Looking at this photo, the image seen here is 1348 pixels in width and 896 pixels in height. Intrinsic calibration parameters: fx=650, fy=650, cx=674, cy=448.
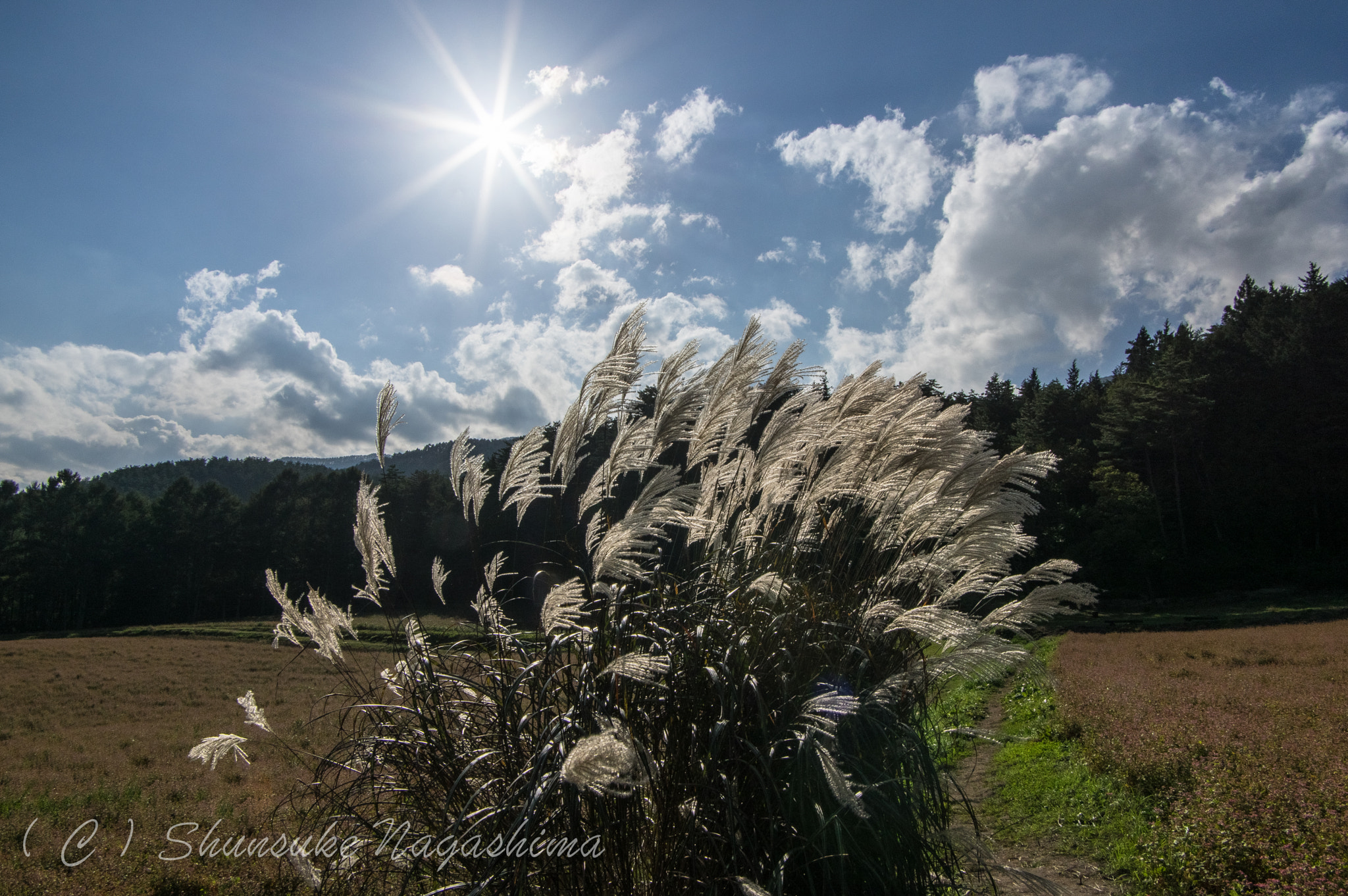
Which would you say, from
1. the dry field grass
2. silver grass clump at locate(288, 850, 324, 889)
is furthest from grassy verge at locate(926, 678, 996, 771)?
the dry field grass

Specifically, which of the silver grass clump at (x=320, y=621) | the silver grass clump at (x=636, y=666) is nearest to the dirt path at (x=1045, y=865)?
the silver grass clump at (x=636, y=666)

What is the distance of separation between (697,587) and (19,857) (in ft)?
16.2

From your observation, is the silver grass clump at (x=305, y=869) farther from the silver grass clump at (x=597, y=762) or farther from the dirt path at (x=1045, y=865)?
the dirt path at (x=1045, y=865)

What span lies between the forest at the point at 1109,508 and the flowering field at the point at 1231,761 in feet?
42.9

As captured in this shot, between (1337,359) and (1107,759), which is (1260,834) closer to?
(1107,759)

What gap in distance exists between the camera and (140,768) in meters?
7.88

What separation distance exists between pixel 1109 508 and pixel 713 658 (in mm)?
34842

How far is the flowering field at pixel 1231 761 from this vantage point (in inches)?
141

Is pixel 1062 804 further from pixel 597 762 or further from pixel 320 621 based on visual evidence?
pixel 320 621

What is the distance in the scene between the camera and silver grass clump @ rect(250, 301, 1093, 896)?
1788mm

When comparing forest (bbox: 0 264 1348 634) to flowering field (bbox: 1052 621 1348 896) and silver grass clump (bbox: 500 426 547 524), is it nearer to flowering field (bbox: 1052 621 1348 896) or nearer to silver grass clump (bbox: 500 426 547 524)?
flowering field (bbox: 1052 621 1348 896)

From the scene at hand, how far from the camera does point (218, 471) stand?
154m

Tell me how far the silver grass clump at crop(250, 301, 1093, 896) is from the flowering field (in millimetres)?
2203

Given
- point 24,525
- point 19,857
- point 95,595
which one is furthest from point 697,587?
point 24,525
